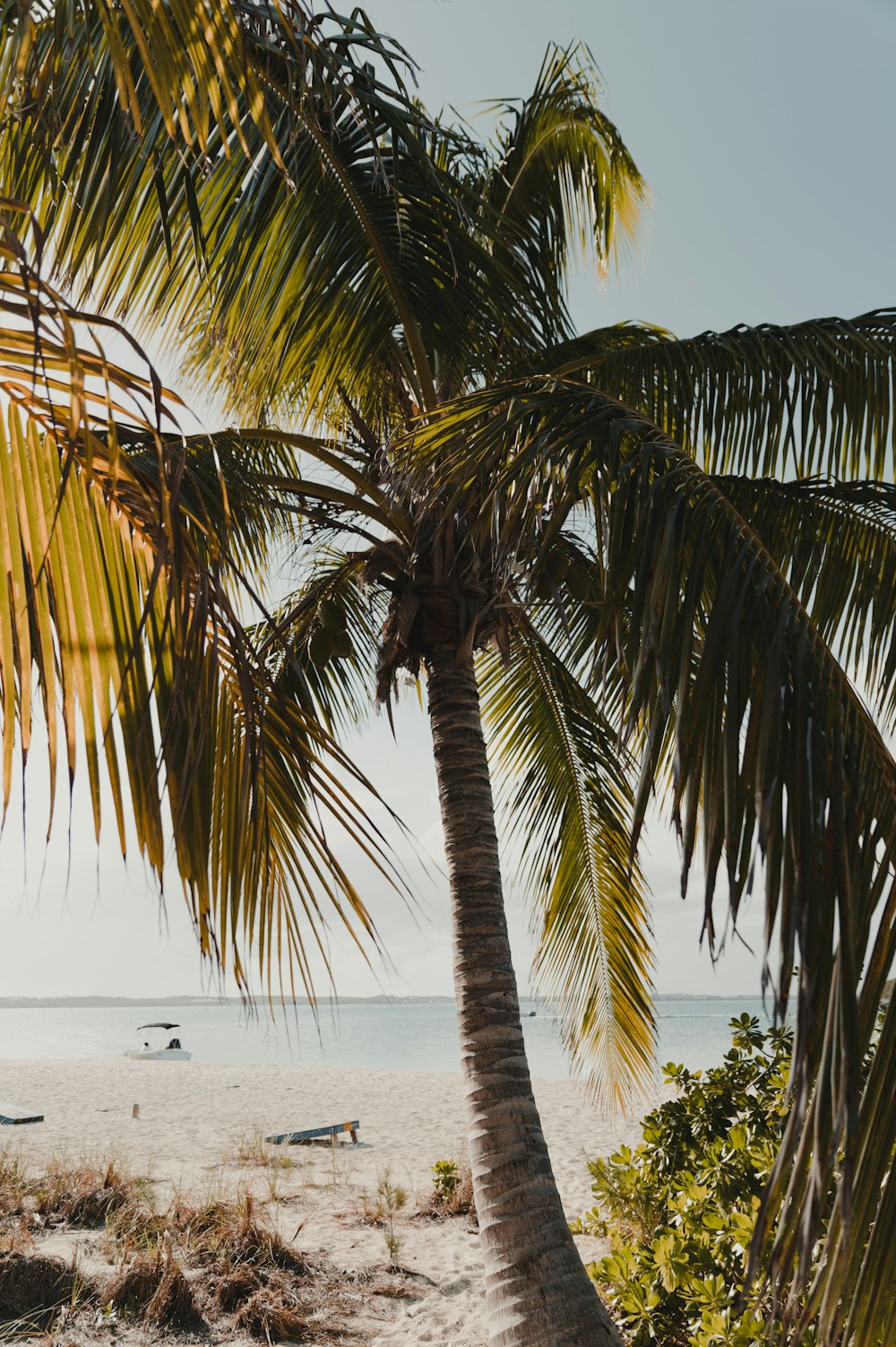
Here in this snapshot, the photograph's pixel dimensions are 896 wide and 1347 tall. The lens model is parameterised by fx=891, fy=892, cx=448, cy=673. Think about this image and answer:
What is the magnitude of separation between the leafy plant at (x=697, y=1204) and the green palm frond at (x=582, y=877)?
18.0 inches

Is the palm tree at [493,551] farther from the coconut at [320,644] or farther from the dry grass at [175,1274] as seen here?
the dry grass at [175,1274]

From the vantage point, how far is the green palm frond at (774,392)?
3.42 meters

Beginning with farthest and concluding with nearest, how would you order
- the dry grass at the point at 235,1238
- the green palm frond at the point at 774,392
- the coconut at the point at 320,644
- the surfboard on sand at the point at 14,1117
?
the surfboard on sand at the point at 14,1117 → the coconut at the point at 320,644 → the dry grass at the point at 235,1238 → the green palm frond at the point at 774,392

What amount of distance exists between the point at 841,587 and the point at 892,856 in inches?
121

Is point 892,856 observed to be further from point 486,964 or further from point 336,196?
point 336,196

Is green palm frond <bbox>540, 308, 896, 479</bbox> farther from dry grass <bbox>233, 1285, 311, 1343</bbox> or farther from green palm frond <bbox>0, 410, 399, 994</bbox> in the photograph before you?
dry grass <bbox>233, 1285, 311, 1343</bbox>

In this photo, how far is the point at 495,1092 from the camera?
11.5ft

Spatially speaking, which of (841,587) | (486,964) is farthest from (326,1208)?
(841,587)

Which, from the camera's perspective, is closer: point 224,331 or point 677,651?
point 677,651

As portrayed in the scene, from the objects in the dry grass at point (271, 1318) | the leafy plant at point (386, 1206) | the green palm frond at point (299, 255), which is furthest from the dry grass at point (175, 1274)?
the green palm frond at point (299, 255)

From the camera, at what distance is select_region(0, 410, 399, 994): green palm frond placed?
154cm

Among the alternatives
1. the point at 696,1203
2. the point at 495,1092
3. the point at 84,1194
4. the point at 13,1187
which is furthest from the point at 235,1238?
the point at 696,1203

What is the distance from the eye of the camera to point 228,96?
1.56 meters

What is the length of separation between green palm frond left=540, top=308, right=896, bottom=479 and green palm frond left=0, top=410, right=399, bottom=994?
2.26 metres
